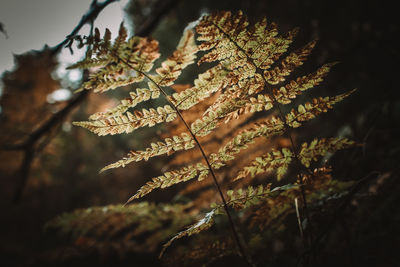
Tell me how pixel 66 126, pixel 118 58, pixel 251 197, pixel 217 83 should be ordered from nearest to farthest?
pixel 118 58, pixel 217 83, pixel 251 197, pixel 66 126

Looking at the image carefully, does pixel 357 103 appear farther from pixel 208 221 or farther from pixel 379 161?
pixel 208 221

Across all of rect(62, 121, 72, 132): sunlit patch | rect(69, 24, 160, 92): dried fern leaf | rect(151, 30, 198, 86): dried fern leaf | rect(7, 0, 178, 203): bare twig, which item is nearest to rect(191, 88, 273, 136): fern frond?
rect(151, 30, 198, 86): dried fern leaf

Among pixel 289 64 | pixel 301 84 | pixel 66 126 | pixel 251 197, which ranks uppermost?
pixel 66 126

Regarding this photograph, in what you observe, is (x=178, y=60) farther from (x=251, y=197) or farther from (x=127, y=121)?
(x=251, y=197)

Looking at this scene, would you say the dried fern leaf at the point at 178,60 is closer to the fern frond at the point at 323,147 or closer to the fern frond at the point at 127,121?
the fern frond at the point at 127,121

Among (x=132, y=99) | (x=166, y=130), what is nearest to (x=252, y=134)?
(x=132, y=99)
